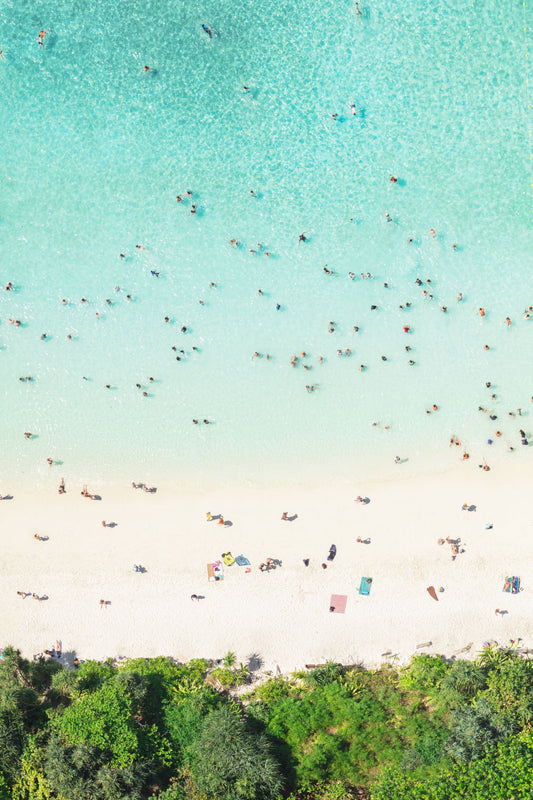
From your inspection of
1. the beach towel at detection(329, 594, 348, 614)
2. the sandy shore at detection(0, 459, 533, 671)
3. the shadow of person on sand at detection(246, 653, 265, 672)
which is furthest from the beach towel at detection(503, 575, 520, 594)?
the shadow of person on sand at detection(246, 653, 265, 672)

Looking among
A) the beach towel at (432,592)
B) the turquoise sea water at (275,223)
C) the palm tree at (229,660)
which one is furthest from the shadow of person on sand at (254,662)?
the turquoise sea water at (275,223)

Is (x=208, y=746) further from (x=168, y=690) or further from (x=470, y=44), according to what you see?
(x=470, y=44)

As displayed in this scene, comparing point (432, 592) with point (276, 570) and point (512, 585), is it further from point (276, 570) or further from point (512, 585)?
point (276, 570)

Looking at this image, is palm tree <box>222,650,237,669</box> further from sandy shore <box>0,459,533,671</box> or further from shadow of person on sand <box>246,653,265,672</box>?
shadow of person on sand <box>246,653,265,672</box>

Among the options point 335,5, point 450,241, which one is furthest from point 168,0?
point 450,241

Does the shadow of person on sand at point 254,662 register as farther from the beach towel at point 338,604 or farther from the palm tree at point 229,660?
the beach towel at point 338,604

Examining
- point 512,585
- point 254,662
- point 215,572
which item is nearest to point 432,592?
point 512,585
